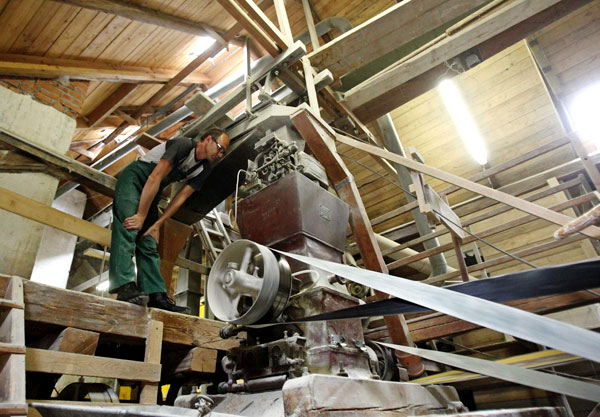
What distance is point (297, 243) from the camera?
2.88 metres

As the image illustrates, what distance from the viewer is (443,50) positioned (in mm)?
4121

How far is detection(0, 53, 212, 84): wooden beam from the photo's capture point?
218 inches

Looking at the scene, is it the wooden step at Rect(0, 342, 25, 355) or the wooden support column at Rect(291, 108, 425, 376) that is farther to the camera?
the wooden support column at Rect(291, 108, 425, 376)

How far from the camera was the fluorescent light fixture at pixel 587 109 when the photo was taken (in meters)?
7.59

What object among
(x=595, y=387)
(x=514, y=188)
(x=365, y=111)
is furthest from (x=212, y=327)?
(x=514, y=188)

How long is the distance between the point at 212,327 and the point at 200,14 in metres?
4.99

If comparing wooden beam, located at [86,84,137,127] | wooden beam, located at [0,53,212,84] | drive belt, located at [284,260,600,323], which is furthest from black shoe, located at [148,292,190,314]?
wooden beam, located at [86,84,137,127]

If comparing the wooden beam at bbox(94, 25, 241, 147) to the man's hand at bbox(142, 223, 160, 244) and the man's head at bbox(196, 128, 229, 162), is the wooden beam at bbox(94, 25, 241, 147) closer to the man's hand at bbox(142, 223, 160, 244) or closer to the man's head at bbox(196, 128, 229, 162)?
the man's head at bbox(196, 128, 229, 162)

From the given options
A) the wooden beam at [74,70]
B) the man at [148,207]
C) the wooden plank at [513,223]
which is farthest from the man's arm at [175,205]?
the wooden beam at [74,70]

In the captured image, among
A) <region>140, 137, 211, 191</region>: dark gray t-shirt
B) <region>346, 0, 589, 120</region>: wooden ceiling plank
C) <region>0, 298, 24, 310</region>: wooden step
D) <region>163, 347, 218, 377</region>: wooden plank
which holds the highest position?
<region>346, 0, 589, 120</region>: wooden ceiling plank

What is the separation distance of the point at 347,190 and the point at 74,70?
5.32m

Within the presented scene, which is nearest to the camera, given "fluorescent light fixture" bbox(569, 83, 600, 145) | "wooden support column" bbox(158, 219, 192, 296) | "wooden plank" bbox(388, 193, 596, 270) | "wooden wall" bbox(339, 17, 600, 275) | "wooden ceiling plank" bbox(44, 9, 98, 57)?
"wooden plank" bbox(388, 193, 596, 270)

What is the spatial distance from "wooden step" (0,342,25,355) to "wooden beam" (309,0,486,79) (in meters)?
3.98

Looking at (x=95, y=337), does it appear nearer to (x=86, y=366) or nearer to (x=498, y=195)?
(x=86, y=366)
